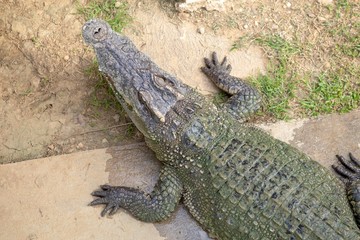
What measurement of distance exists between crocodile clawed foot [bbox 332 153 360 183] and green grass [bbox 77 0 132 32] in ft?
8.95

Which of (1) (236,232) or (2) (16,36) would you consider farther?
(2) (16,36)

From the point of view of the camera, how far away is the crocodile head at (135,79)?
411cm

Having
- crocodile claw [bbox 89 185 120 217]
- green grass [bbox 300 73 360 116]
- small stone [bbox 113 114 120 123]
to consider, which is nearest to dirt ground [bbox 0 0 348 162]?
small stone [bbox 113 114 120 123]

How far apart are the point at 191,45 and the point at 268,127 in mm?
1263

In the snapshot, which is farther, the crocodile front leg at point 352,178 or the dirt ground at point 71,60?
the dirt ground at point 71,60

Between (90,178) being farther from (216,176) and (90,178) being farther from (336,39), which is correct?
(336,39)

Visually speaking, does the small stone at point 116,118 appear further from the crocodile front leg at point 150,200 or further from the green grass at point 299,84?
the green grass at point 299,84

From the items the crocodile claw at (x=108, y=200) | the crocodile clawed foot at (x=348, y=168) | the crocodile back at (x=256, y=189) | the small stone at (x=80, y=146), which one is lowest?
the crocodile claw at (x=108, y=200)

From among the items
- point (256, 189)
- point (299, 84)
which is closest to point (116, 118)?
point (256, 189)

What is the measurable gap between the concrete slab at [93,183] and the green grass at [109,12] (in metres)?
1.48

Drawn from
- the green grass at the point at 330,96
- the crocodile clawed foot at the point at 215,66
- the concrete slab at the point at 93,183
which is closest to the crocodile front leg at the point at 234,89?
the crocodile clawed foot at the point at 215,66

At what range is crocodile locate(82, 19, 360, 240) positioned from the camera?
379 centimetres

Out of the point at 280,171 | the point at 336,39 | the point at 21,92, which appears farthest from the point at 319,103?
the point at 21,92

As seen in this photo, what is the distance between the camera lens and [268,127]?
186 inches
